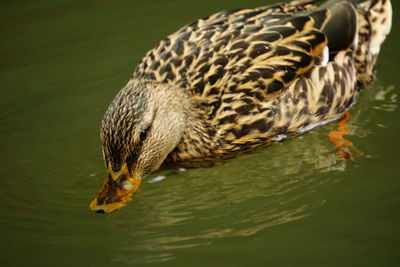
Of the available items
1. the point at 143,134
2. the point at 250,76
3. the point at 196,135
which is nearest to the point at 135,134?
the point at 143,134

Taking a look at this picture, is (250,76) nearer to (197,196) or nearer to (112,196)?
(197,196)

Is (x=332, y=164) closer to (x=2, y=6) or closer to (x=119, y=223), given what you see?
(x=119, y=223)

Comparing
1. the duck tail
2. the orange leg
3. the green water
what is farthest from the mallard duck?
the duck tail

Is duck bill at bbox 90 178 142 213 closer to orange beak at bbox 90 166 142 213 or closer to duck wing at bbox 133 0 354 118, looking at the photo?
orange beak at bbox 90 166 142 213

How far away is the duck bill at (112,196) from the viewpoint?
5113mm

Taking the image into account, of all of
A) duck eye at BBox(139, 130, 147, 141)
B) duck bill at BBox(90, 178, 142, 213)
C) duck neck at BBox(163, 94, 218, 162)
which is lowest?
duck bill at BBox(90, 178, 142, 213)

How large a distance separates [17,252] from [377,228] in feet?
9.55

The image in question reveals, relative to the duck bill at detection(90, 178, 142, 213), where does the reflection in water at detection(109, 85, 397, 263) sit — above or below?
below

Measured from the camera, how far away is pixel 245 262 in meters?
4.60

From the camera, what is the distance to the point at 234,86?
5.73m

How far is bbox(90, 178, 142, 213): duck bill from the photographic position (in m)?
5.11

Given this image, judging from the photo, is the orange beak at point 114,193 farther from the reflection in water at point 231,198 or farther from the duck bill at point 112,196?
the reflection in water at point 231,198

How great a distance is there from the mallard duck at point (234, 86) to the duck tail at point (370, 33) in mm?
375

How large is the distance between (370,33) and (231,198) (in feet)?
8.98
